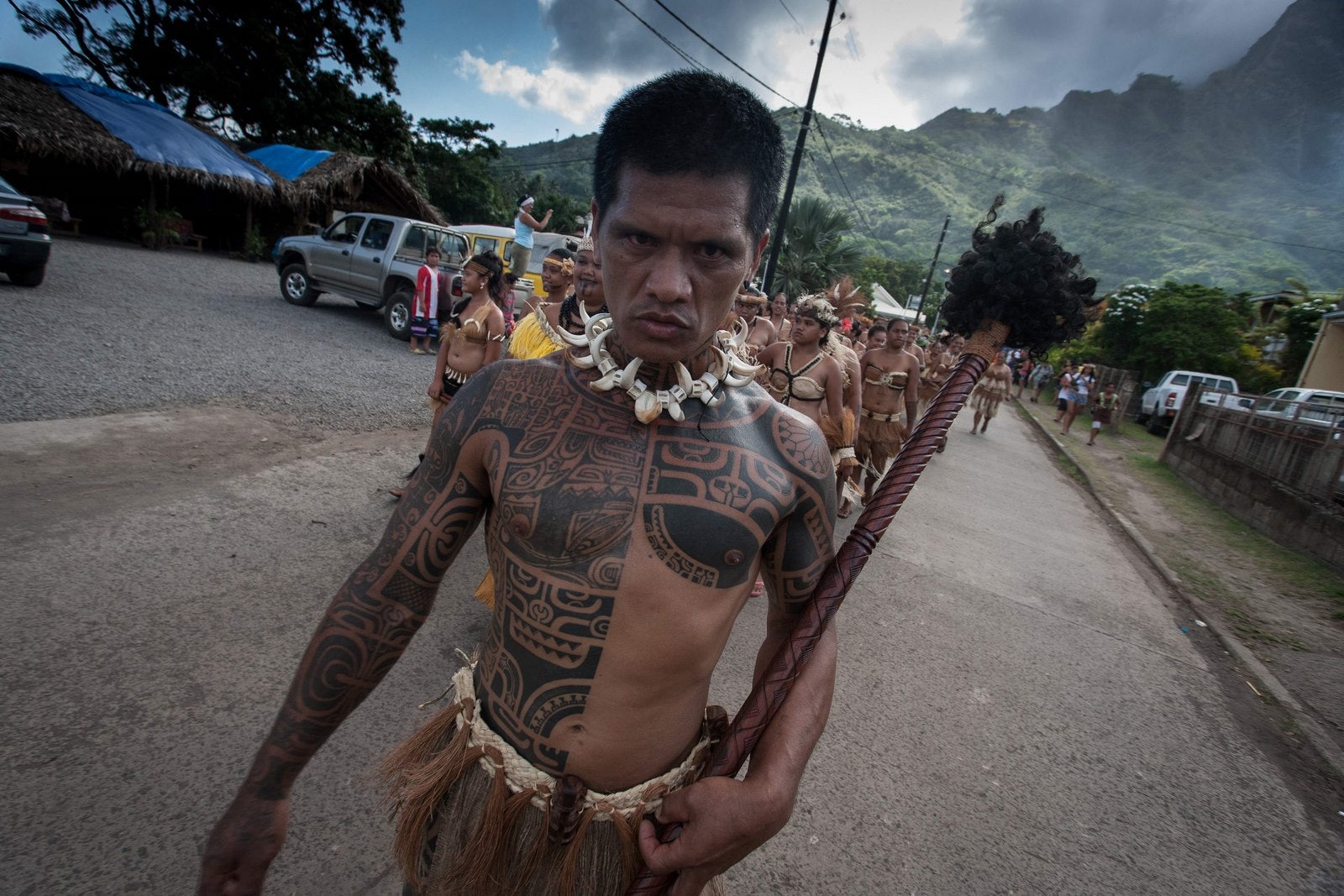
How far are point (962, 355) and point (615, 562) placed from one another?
2.69ft

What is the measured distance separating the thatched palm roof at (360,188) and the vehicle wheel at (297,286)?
8.58m

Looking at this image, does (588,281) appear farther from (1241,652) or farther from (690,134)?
(1241,652)

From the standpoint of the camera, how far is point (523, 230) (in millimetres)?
9859

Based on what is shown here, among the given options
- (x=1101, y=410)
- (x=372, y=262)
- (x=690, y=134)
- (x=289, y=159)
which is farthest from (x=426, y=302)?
(x=1101, y=410)

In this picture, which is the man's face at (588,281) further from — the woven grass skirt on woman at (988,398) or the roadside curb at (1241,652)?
the woven grass skirt on woman at (988,398)

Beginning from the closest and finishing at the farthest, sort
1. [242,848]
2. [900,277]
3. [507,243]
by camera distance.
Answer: [242,848] < [507,243] < [900,277]

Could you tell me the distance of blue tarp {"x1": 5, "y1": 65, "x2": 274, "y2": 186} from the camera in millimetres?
16234

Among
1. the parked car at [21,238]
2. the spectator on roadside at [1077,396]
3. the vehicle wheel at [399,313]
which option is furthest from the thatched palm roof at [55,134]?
the spectator on roadside at [1077,396]

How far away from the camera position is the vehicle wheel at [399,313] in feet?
38.8

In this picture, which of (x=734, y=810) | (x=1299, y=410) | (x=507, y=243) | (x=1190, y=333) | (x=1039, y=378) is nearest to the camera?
(x=734, y=810)

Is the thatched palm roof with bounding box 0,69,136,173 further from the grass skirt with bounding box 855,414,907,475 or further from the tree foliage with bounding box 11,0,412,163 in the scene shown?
the grass skirt with bounding box 855,414,907,475

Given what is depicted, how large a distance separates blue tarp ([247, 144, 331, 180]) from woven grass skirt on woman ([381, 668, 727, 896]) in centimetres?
2330

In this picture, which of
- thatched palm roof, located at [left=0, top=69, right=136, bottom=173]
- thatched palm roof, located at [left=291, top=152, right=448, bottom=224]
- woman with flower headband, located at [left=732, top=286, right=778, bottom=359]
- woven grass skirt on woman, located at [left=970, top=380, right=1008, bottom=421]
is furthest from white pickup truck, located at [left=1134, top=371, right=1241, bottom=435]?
thatched palm roof, located at [left=0, top=69, right=136, bottom=173]

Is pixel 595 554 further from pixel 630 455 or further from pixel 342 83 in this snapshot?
pixel 342 83
